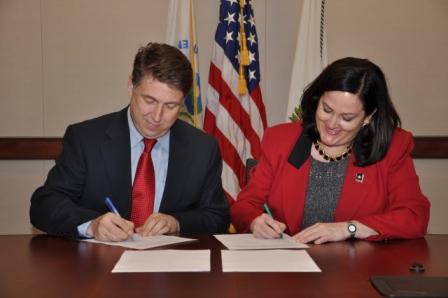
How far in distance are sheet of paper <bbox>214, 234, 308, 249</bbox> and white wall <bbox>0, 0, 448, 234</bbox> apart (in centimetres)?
256

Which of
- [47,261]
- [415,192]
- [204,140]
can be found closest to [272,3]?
[204,140]

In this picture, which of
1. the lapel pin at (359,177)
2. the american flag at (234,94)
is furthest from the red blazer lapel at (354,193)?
the american flag at (234,94)

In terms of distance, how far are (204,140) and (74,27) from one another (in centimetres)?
235

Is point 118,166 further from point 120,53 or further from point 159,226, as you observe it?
point 120,53

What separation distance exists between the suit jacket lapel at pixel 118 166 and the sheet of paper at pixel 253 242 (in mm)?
474

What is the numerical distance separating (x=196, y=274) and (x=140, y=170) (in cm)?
94

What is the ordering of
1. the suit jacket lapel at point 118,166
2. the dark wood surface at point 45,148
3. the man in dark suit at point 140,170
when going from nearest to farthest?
the man in dark suit at point 140,170 < the suit jacket lapel at point 118,166 < the dark wood surface at point 45,148

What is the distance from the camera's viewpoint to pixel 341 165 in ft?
8.29

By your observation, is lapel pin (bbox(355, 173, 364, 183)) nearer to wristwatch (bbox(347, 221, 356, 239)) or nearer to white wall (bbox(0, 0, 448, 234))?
wristwatch (bbox(347, 221, 356, 239))

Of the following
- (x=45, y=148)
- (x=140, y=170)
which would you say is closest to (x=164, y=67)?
(x=140, y=170)

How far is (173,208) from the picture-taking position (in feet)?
8.14

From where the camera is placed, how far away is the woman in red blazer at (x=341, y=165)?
95.0 inches

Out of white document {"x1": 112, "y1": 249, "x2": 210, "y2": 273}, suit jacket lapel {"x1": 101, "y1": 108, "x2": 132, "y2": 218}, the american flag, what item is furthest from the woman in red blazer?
the american flag

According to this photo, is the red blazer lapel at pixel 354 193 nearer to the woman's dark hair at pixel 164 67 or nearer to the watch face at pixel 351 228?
the watch face at pixel 351 228
